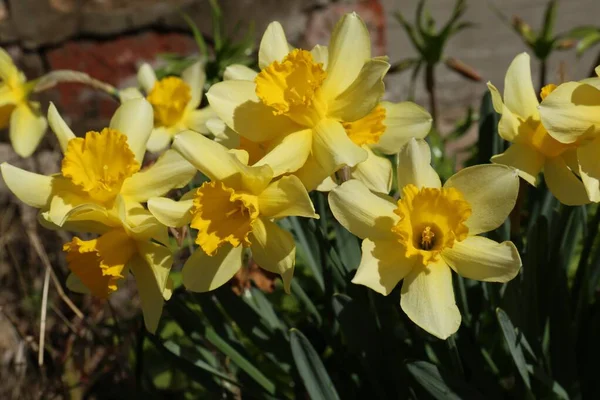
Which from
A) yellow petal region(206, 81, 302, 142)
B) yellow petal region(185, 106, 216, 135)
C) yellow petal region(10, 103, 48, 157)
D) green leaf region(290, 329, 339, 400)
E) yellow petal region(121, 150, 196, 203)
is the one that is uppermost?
yellow petal region(206, 81, 302, 142)

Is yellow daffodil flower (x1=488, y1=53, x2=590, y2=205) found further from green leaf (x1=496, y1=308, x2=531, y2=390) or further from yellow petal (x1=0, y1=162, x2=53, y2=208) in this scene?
yellow petal (x1=0, y1=162, x2=53, y2=208)

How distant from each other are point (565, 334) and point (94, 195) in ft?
2.29

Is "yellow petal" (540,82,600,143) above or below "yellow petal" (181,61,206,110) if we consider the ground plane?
above

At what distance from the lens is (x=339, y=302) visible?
851mm

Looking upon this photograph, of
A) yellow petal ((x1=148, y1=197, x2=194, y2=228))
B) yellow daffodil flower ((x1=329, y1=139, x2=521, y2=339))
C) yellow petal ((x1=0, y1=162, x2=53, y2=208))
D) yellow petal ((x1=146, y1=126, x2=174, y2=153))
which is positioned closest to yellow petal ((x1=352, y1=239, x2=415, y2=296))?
yellow daffodil flower ((x1=329, y1=139, x2=521, y2=339))

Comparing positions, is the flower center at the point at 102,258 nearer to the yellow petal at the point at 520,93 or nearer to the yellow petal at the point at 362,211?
the yellow petal at the point at 362,211

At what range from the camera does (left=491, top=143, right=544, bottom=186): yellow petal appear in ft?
2.46

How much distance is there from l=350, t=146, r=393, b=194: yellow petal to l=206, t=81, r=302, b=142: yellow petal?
→ 0.32 ft

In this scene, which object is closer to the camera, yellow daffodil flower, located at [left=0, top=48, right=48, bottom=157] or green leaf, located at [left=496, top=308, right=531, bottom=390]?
green leaf, located at [left=496, top=308, right=531, bottom=390]

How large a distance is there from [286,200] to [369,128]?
176 millimetres

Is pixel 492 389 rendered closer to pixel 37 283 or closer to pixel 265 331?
pixel 265 331

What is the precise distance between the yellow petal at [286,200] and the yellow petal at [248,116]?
0.08 meters

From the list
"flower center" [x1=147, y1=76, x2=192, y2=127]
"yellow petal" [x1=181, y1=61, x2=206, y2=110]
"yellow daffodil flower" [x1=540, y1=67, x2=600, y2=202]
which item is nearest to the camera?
"yellow daffodil flower" [x1=540, y1=67, x2=600, y2=202]

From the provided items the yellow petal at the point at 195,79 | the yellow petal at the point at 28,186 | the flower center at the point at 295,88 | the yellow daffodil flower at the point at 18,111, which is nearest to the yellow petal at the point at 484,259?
the flower center at the point at 295,88
